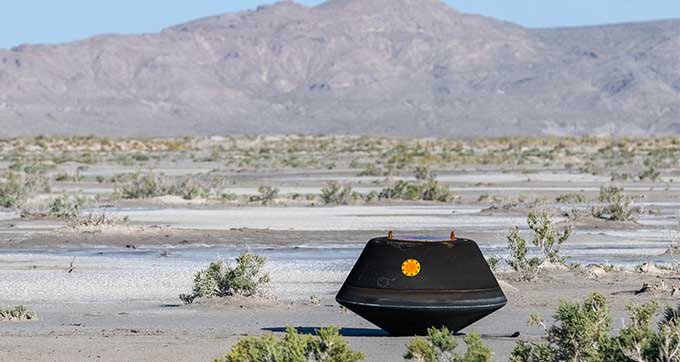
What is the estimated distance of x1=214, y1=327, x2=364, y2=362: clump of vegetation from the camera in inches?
349

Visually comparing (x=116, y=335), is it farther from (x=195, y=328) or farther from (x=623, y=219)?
(x=623, y=219)

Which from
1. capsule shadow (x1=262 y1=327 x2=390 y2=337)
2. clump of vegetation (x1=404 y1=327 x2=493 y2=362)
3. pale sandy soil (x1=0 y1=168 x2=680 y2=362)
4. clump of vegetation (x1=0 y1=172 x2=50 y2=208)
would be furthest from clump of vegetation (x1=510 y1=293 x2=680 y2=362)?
clump of vegetation (x1=0 y1=172 x2=50 y2=208)

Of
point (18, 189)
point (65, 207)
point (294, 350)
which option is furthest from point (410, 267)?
point (18, 189)

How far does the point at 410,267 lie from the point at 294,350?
3.16 metres

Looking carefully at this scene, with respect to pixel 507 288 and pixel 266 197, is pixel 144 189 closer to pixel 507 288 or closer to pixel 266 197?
pixel 266 197

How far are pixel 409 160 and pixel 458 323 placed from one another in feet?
206

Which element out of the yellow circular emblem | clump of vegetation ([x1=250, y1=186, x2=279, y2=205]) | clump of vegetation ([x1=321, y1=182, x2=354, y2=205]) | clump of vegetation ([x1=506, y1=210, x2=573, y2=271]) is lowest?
clump of vegetation ([x1=250, y1=186, x2=279, y2=205])

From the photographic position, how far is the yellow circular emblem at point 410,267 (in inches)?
469

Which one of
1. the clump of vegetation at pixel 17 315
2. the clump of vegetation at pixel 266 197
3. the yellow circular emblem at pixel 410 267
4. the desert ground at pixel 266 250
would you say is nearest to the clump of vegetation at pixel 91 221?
the desert ground at pixel 266 250

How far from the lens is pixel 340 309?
629 inches

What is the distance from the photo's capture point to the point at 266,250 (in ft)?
81.3

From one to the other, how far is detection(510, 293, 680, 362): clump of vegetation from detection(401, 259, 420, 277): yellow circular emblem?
1117mm

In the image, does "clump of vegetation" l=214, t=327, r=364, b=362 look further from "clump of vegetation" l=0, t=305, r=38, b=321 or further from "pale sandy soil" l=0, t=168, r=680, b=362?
"clump of vegetation" l=0, t=305, r=38, b=321

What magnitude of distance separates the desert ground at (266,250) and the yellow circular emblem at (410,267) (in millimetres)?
671
